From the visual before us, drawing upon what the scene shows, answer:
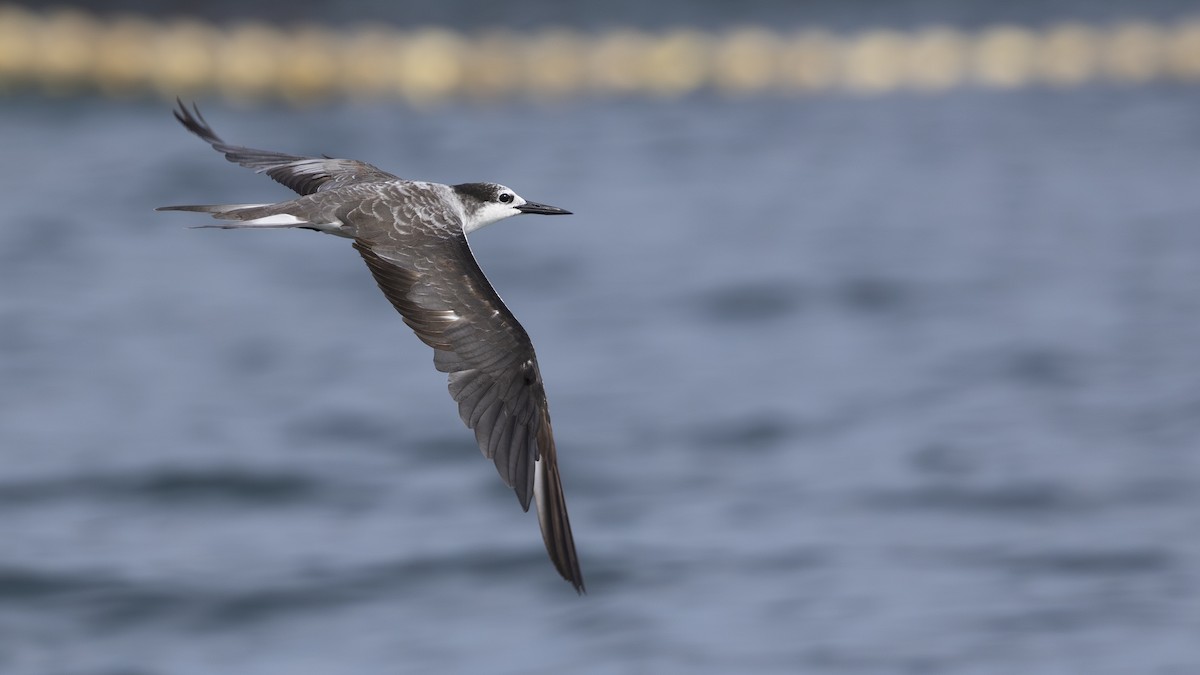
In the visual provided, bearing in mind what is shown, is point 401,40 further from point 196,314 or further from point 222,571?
point 222,571

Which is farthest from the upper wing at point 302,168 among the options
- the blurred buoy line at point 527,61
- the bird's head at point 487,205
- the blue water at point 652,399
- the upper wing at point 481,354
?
the blurred buoy line at point 527,61

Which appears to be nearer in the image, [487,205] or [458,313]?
[458,313]

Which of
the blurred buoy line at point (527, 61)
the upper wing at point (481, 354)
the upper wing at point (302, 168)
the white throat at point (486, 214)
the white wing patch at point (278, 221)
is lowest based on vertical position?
the upper wing at point (481, 354)

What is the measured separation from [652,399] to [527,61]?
15.7 m

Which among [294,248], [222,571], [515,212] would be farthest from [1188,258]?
[515,212]

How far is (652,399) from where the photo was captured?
19.8 metres

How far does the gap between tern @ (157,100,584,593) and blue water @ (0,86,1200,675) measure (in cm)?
464

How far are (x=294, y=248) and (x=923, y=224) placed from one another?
9.49m

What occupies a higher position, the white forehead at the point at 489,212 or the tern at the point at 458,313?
the white forehead at the point at 489,212

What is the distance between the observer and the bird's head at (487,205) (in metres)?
8.11

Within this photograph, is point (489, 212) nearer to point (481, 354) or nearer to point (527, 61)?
point (481, 354)

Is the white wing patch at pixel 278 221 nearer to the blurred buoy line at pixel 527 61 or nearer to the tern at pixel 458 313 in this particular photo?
the tern at pixel 458 313

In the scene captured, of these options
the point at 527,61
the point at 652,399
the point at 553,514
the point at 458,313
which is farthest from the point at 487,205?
the point at 527,61

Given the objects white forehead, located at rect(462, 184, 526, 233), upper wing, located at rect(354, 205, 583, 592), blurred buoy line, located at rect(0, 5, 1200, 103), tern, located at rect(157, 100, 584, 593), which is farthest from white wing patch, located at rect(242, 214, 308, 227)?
blurred buoy line, located at rect(0, 5, 1200, 103)
